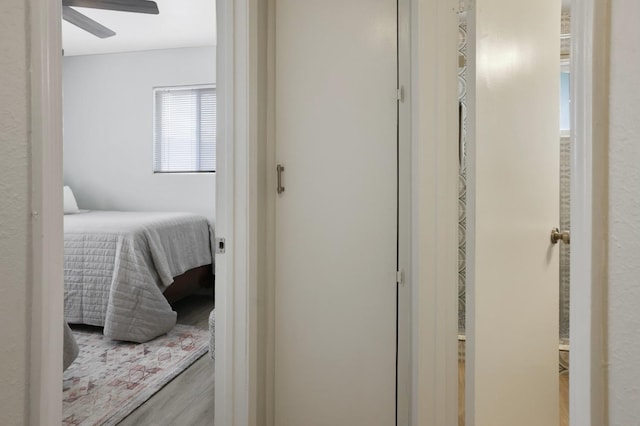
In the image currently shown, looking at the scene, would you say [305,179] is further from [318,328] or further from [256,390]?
[256,390]

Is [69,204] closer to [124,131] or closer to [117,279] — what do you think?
[124,131]

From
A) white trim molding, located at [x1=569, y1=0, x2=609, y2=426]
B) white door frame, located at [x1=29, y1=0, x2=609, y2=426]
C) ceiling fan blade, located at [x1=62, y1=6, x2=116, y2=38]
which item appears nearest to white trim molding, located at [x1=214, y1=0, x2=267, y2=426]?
white door frame, located at [x1=29, y1=0, x2=609, y2=426]

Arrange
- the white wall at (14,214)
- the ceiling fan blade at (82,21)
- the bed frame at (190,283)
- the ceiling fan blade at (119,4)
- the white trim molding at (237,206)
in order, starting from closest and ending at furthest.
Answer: the white wall at (14,214) → the white trim molding at (237,206) → the ceiling fan blade at (119,4) → the ceiling fan blade at (82,21) → the bed frame at (190,283)

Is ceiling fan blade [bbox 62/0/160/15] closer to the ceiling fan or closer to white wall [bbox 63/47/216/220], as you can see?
the ceiling fan

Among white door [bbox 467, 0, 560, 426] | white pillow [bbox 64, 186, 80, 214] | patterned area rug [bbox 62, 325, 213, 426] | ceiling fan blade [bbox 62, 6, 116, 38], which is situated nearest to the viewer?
white door [bbox 467, 0, 560, 426]

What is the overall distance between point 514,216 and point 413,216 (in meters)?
0.31

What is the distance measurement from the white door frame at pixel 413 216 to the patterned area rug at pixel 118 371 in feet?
2.68

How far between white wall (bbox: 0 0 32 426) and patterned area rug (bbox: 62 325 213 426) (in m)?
1.49

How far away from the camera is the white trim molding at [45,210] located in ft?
Result: 1.85

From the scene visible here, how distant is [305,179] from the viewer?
61.4 inches

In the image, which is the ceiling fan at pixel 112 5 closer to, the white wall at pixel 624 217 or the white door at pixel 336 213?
the white door at pixel 336 213

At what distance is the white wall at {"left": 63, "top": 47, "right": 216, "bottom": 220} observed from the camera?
4.32 meters

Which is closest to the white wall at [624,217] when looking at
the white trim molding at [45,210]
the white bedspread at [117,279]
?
the white trim molding at [45,210]

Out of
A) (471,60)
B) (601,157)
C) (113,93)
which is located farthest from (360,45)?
(113,93)
